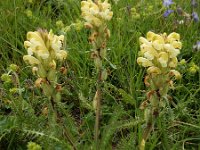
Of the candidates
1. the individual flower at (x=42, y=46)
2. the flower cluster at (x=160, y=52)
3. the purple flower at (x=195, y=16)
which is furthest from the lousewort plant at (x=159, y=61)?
the purple flower at (x=195, y=16)

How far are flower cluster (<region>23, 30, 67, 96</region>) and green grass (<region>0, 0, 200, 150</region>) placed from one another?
27 centimetres

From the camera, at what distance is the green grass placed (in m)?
1.94

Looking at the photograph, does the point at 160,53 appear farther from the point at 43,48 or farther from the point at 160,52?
the point at 43,48

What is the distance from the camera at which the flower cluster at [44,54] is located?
151 cm

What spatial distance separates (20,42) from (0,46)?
0.15 m

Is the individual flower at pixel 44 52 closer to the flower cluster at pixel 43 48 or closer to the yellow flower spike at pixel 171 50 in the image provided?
the flower cluster at pixel 43 48

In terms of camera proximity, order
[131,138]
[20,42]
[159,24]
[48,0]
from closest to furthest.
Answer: [131,138]
[20,42]
[159,24]
[48,0]

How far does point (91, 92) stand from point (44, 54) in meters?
0.91

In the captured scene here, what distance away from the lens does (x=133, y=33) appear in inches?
112

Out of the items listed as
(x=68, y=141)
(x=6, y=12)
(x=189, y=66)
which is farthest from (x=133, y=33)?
(x=68, y=141)

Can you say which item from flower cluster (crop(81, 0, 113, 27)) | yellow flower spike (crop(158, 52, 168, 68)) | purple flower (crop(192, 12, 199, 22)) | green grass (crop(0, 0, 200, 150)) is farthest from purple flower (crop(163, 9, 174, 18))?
yellow flower spike (crop(158, 52, 168, 68))

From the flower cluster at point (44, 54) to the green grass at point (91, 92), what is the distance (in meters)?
0.27

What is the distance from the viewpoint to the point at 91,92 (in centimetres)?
238

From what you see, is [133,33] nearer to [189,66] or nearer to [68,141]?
[189,66]
